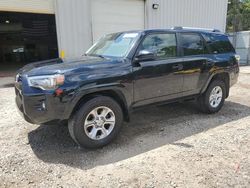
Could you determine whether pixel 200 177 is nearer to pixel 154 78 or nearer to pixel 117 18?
pixel 154 78

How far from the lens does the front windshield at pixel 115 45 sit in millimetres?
4168

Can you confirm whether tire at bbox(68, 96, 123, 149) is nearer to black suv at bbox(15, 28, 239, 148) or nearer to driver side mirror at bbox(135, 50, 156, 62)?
black suv at bbox(15, 28, 239, 148)

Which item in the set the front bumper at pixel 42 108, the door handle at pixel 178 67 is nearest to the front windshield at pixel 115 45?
the door handle at pixel 178 67

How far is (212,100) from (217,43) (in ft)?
4.20

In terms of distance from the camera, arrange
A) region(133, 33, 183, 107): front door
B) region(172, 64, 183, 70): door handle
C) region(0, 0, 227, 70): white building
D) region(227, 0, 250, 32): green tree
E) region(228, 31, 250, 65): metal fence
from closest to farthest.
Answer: region(133, 33, 183, 107): front door < region(172, 64, 183, 70): door handle < region(0, 0, 227, 70): white building < region(228, 31, 250, 65): metal fence < region(227, 0, 250, 32): green tree

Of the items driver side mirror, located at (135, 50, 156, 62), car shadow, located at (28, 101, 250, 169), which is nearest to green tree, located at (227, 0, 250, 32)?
car shadow, located at (28, 101, 250, 169)

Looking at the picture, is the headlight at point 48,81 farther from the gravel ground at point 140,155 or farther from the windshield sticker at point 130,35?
the windshield sticker at point 130,35

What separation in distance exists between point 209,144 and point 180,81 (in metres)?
1.35

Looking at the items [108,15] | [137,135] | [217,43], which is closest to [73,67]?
[137,135]

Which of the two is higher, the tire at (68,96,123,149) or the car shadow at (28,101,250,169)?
the tire at (68,96,123,149)

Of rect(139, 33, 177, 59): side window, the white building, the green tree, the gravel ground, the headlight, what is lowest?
the gravel ground

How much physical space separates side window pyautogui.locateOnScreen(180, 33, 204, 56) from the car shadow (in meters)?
1.39

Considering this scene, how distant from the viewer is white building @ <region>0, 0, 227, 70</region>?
934 cm

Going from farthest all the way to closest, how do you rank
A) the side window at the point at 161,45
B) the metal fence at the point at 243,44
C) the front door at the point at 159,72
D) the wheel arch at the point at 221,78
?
1. the metal fence at the point at 243,44
2. the wheel arch at the point at 221,78
3. the side window at the point at 161,45
4. the front door at the point at 159,72
